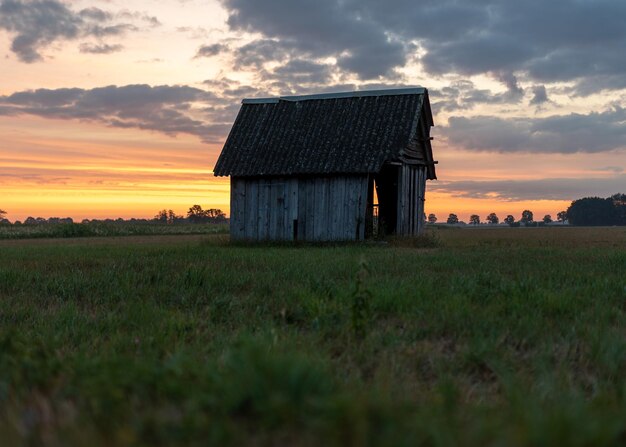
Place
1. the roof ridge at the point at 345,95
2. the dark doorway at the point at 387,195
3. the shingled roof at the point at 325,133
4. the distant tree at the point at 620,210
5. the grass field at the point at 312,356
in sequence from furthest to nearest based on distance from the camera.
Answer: the distant tree at the point at 620,210 < the dark doorway at the point at 387,195 < the roof ridge at the point at 345,95 < the shingled roof at the point at 325,133 < the grass field at the point at 312,356

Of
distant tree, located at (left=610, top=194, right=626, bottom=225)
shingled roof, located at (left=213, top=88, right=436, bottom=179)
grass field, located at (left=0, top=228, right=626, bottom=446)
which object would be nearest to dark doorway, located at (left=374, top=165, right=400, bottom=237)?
shingled roof, located at (left=213, top=88, right=436, bottom=179)

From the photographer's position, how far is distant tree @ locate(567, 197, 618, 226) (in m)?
117

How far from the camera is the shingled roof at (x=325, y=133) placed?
71.5 feet

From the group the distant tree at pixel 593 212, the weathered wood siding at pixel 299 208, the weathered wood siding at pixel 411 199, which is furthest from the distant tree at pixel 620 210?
the weathered wood siding at pixel 299 208

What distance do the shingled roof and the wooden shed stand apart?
0.04m

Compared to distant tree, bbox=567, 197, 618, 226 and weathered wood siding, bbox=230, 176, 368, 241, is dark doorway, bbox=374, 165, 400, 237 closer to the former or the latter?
weathered wood siding, bbox=230, 176, 368, 241

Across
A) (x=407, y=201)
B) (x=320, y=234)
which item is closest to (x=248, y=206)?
(x=320, y=234)

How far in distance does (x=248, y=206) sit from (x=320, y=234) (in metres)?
3.47

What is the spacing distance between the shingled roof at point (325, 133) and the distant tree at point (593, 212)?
106737 millimetres

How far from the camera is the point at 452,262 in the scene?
496 inches

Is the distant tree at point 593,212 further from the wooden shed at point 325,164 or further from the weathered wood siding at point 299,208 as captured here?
the weathered wood siding at point 299,208

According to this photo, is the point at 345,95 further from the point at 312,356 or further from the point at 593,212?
the point at 593,212

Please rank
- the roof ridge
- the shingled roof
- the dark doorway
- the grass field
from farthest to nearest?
the dark doorway, the roof ridge, the shingled roof, the grass field

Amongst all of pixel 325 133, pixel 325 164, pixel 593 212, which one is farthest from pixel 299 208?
pixel 593 212
